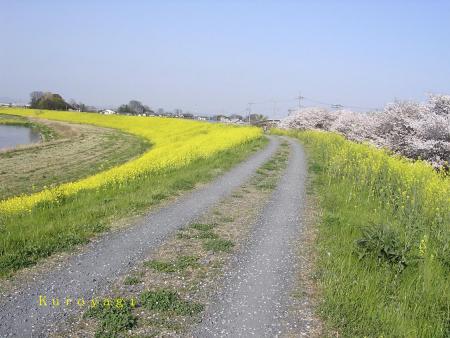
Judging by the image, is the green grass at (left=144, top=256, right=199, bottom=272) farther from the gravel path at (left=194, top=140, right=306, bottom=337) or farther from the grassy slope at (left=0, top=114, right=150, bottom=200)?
the grassy slope at (left=0, top=114, right=150, bottom=200)

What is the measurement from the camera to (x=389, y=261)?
686 centimetres

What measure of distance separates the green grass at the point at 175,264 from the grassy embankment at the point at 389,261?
2.31 m

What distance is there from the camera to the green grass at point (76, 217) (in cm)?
719

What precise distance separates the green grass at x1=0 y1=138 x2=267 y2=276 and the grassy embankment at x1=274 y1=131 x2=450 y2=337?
16.4 feet

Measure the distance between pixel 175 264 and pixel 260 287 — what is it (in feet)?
5.48

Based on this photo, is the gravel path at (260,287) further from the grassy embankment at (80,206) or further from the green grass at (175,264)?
the grassy embankment at (80,206)

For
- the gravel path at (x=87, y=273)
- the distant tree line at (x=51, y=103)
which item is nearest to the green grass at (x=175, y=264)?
the gravel path at (x=87, y=273)

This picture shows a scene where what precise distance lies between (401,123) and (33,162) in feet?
83.0

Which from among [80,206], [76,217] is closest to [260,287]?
[76,217]

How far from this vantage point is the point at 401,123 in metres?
20.9

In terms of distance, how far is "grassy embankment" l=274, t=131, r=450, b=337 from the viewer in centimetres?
531

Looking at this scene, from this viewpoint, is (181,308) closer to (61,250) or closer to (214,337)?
(214,337)

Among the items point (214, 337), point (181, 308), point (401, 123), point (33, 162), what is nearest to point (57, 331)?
point (181, 308)

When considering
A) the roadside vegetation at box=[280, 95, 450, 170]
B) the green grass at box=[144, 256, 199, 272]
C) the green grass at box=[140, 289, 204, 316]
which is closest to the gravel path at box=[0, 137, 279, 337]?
the green grass at box=[144, 256, 199, 272]
